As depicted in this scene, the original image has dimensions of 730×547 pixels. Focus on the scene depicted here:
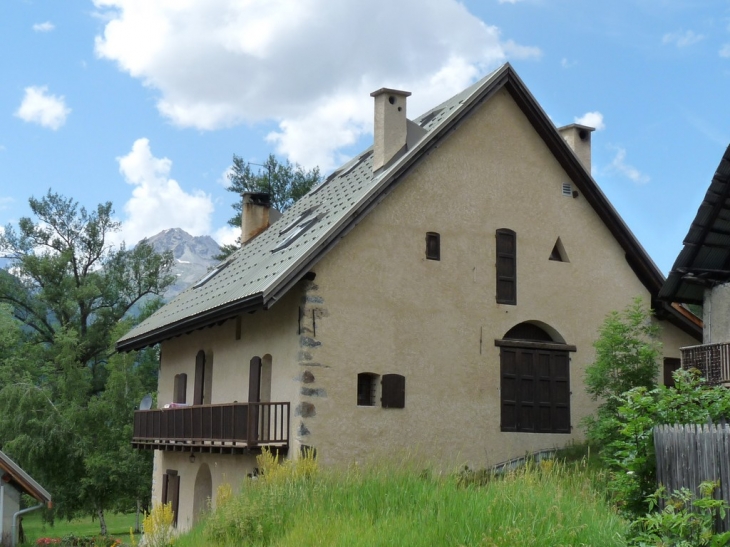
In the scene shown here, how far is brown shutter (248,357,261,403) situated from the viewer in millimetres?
22328

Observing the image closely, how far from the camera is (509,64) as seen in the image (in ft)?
76.1

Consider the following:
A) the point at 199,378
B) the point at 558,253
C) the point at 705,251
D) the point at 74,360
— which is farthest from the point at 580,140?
the point at 74,360

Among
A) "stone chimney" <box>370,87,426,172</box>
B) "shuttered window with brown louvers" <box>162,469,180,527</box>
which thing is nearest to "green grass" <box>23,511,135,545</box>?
"shuttered window with brown louvers" <box>162,469,180,527</box>

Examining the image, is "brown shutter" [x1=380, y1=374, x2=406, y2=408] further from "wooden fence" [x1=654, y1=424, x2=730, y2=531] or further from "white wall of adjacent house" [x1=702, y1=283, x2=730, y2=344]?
"wooden fence" [x1=654, y1=424, x2=730, y2=531]

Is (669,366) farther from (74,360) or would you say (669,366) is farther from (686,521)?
(74,360)

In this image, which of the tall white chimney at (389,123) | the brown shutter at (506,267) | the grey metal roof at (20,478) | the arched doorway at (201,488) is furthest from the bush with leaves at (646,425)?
the grey metal roof at (20,478)

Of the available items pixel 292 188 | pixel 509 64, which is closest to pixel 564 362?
pixel 509 64

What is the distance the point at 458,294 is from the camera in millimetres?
22281

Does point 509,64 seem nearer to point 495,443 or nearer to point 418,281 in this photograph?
point 418,281

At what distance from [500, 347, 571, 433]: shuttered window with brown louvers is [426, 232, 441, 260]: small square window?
2.67 m

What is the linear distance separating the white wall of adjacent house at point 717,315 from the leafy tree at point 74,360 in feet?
84.6

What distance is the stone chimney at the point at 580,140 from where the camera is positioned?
25750 mm

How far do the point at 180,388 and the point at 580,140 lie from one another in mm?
12918

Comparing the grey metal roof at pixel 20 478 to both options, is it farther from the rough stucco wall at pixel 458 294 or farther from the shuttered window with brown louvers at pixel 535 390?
the shuttered window with brown louvers at pixel 535 390
